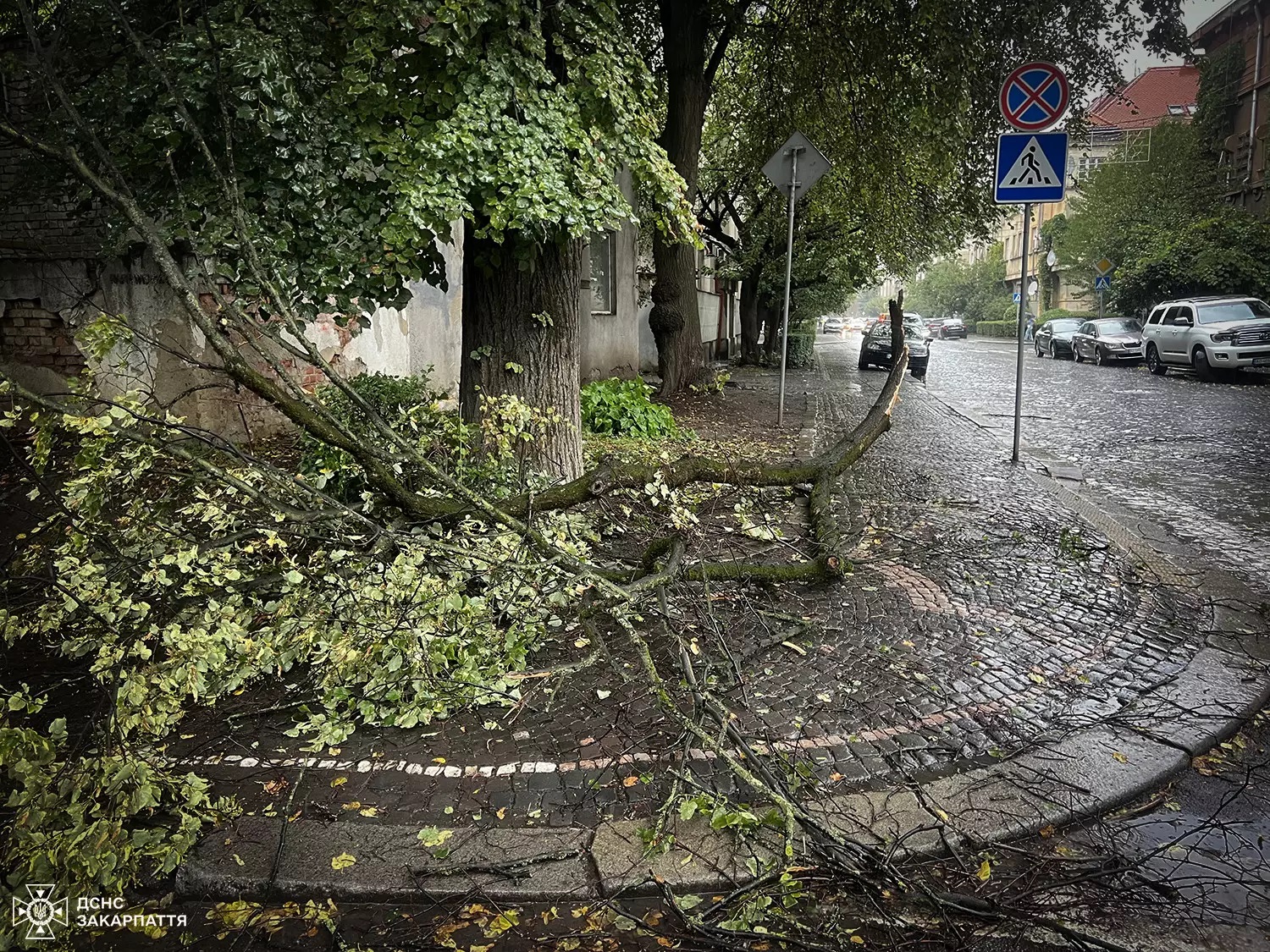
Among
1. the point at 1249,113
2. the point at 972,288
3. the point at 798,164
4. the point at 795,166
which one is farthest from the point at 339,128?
the point at 972,288

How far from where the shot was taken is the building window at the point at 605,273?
15.2 metres

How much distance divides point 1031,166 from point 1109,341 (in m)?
19.0

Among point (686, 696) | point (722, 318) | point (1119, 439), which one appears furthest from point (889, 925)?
point (722, 318)

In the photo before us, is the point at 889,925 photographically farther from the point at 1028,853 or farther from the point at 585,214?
the point at 585,214

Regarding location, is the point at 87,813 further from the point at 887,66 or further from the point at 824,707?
the point at 887,66

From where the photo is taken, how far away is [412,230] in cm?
429

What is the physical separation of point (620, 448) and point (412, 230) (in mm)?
4430

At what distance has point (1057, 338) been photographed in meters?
30.2

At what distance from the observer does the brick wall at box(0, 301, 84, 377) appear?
8539 millimetres

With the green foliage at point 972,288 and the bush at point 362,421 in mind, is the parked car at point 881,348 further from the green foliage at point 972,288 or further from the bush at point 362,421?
the green foliage at point 972,288

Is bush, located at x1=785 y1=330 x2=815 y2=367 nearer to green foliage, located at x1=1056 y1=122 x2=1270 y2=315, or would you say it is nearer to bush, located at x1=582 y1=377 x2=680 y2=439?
green foliage, located at x1=1056 y1=122 x2=1270 y2=315

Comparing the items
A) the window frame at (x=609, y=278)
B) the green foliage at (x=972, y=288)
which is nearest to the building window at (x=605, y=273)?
the window frame at (x=609, y=278)

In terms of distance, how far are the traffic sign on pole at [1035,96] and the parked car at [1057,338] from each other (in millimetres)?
22589

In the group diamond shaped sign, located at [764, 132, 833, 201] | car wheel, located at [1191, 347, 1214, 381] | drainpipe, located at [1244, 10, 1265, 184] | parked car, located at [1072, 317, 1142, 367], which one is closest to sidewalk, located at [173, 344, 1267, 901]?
diamond shaped sign, located at [764, 132, 833, 201]
